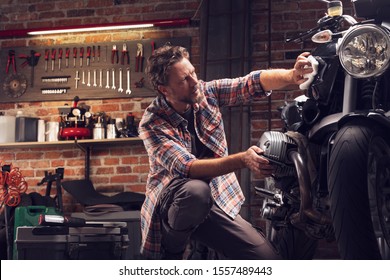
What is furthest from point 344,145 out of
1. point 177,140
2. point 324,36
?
point 177,140

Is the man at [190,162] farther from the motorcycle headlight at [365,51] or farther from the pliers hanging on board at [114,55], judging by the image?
the pliers hanging on board at [114,55]

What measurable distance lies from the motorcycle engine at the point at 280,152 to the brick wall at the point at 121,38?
229 cm

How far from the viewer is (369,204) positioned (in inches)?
81.4

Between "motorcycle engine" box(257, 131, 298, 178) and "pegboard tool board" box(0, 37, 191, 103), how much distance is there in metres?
2.70

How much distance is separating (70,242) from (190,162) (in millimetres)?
801

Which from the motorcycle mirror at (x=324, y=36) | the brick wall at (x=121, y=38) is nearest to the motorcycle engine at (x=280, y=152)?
the motorcycle mirror at (x=324, y=36)

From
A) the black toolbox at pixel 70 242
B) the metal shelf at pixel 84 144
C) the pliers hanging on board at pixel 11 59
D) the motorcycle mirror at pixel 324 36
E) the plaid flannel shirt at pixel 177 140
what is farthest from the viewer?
the pliers hanging on board at pixel 11 59

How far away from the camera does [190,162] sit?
254 centimetres

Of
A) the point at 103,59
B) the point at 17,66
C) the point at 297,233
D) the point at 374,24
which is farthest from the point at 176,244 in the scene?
the point at 17,66

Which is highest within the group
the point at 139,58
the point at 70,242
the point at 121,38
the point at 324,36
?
the point at 121,38

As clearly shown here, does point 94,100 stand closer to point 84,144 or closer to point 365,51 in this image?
point 84,144

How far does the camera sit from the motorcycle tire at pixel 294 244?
114 inches
